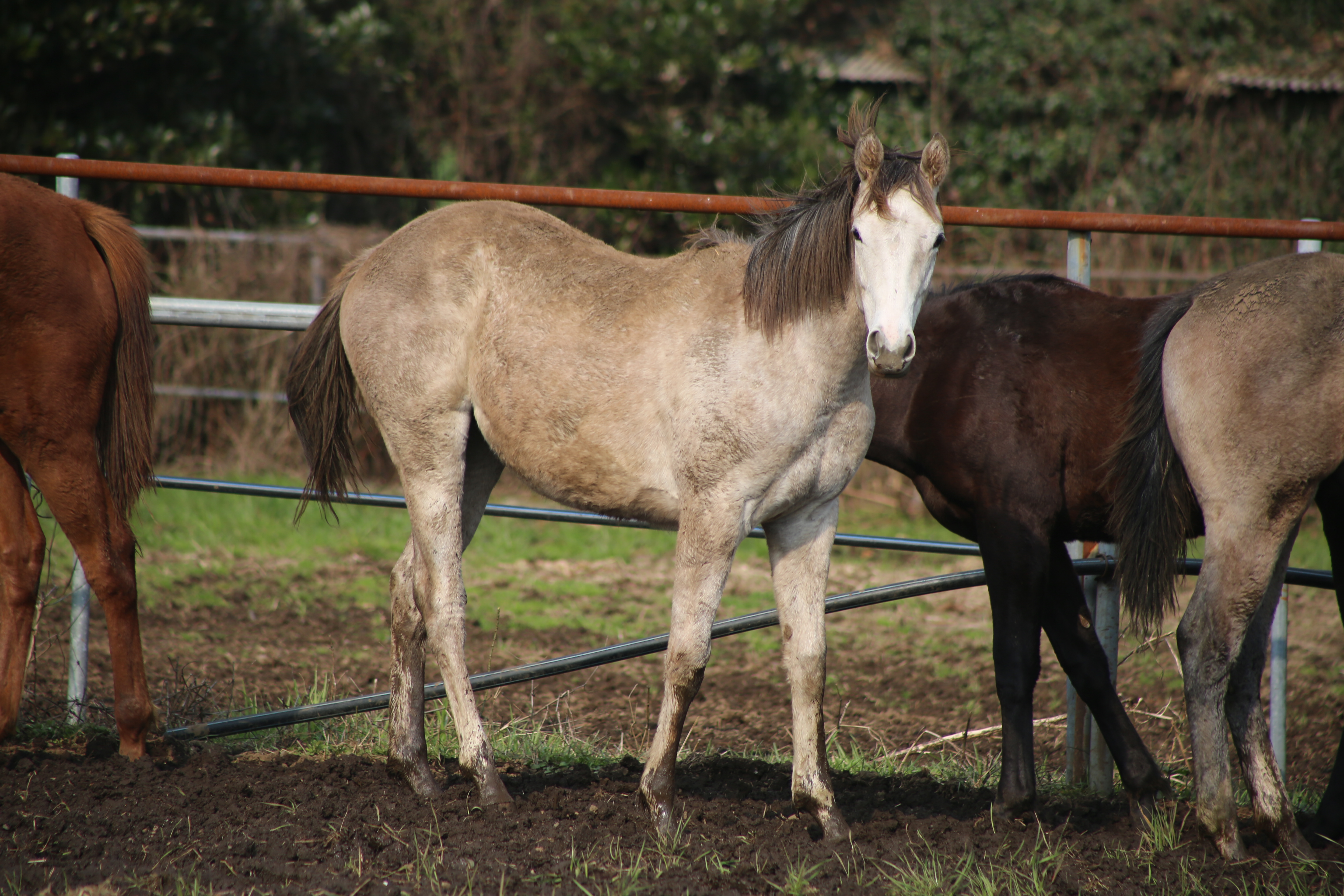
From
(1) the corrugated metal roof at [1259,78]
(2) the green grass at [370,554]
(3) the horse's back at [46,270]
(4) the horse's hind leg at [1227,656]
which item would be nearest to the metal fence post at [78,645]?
(3) the horse's back at [46,270]

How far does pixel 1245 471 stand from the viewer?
9.46 ft

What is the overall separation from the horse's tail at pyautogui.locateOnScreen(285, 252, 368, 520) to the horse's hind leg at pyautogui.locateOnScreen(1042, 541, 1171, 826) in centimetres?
247

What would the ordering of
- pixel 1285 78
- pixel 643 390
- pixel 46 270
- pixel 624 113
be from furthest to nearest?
pixel 1285 78 → pixel 624 113 → pixel 46 270 → pixel 643 390

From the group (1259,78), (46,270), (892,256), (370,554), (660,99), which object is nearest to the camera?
(892,256)

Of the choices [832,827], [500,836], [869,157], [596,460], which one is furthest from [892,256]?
[500,836]

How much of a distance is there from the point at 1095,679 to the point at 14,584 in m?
3.61

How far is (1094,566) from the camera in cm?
360

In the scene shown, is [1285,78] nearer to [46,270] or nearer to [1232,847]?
[1232,847]

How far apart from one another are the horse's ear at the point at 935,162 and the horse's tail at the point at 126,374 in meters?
2.59

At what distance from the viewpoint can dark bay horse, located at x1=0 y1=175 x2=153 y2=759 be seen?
3250mm

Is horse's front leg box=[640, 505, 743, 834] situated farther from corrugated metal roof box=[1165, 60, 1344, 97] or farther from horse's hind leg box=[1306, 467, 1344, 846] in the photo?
corrugated metal roof box=[1165, 60, 1344, 97]

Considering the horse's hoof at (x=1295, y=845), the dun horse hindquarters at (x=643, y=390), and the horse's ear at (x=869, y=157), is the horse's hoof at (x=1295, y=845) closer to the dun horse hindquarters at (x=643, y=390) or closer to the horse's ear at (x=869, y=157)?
the dun horse hindquarters at (x=643, y=390)

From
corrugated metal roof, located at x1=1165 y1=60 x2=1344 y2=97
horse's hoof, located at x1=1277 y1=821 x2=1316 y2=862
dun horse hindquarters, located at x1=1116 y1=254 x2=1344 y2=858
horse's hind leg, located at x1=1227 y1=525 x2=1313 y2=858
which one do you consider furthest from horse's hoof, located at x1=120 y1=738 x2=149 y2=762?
corrugated metal roof, located at x1=1165 y1=60 x2=1344 y2=97

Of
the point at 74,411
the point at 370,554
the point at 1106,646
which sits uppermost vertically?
the point at 74,411
